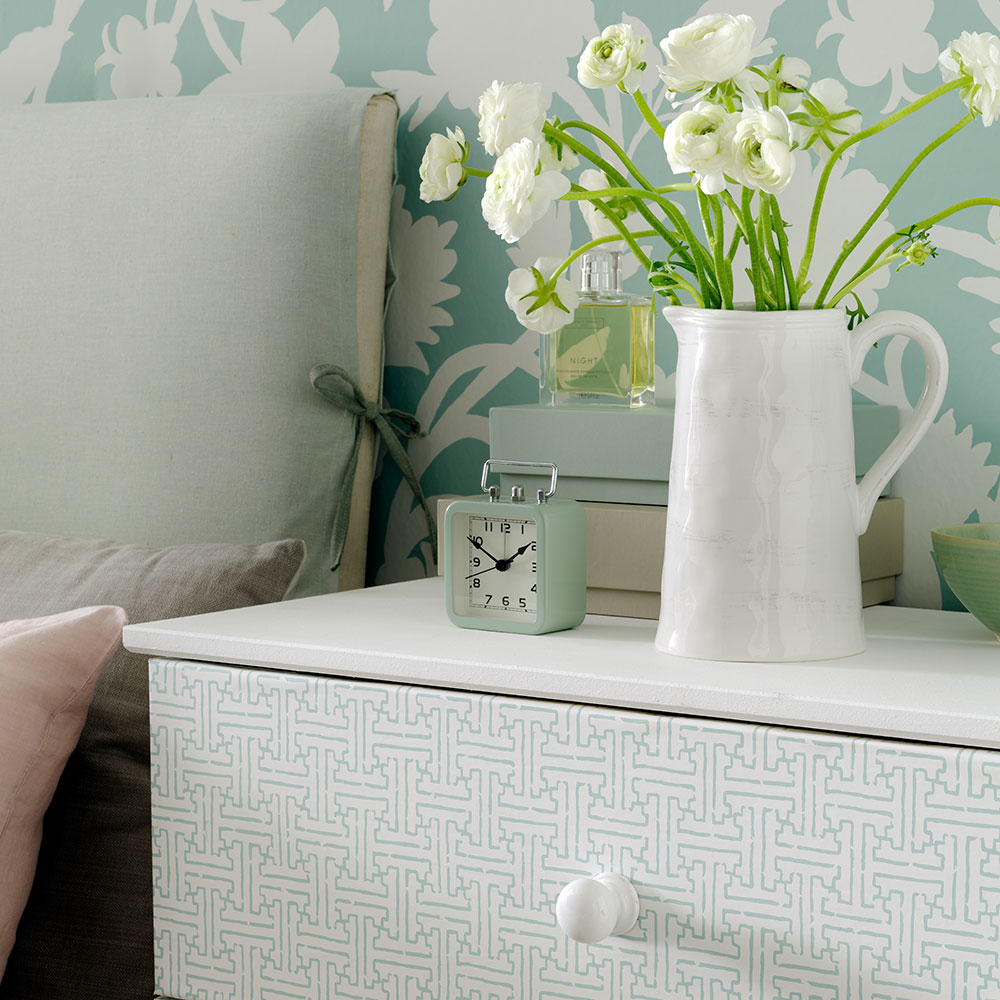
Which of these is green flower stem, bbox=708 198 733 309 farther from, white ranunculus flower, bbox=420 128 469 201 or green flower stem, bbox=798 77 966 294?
white ranunculus flower, bbox=420 128 469 201

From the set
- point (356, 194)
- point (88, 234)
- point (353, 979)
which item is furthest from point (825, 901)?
point (88, 234)

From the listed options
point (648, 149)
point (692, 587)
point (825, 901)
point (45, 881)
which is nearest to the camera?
point (825, 901)

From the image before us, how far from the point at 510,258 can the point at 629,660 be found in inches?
22.7

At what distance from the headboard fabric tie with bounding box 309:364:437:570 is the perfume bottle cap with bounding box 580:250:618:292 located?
0.31m

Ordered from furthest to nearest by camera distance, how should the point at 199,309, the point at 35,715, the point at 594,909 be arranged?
the point at 199,309, the point at 35,715, the point at 594,909

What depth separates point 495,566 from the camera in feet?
2.99

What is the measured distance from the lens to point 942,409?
1097 millimetres

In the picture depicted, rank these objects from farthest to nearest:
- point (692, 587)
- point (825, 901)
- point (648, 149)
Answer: point (648, 149) < point (692, 587) < point (825, 901)

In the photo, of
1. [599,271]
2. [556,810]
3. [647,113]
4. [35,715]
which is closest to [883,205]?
[647,113]

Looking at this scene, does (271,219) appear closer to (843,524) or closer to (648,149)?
(648,149)

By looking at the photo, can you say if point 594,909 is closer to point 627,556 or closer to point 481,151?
point 627,556

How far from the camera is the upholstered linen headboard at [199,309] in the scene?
1.26 meters

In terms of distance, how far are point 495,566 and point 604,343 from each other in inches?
9.7

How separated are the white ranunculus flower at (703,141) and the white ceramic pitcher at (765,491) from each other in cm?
10
